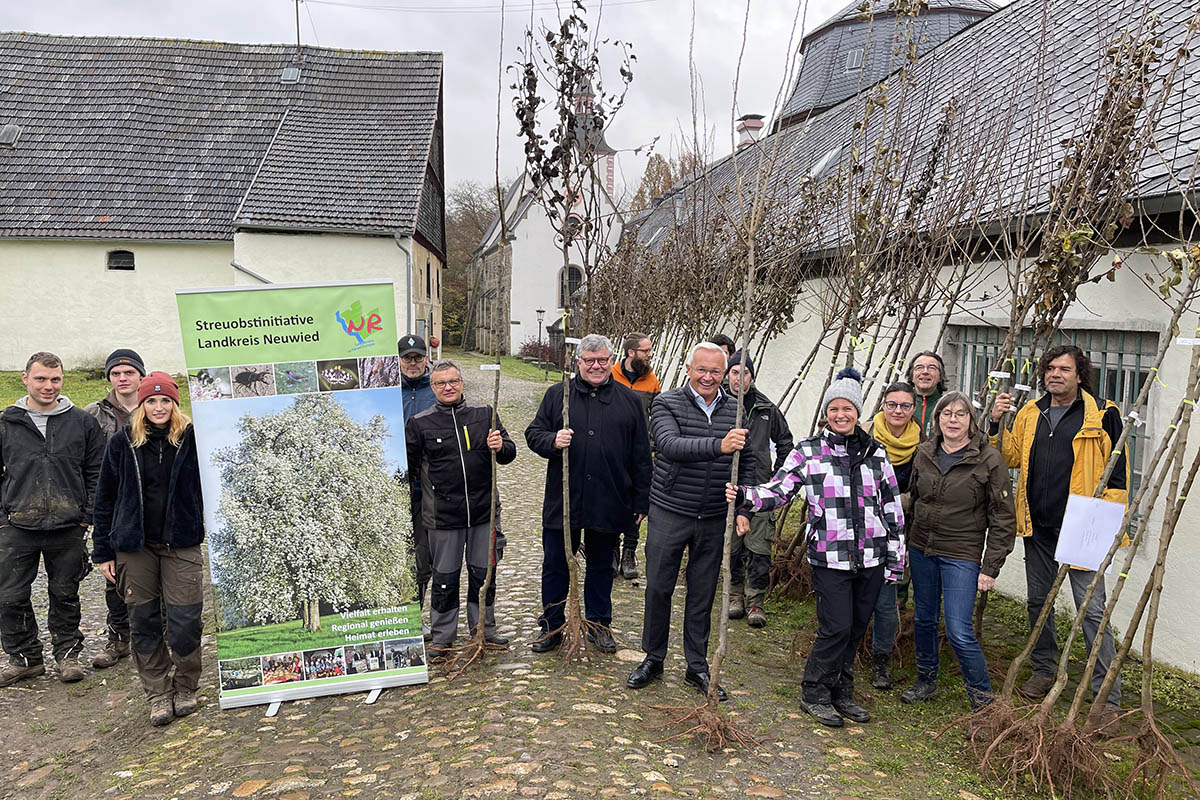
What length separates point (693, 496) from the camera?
14.9 ft

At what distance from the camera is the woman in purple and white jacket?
14.3 feet

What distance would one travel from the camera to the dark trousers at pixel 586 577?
17.4 ft

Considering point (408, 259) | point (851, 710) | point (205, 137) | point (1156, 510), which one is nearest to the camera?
point (851, 710)

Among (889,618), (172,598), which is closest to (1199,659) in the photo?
(889,618)

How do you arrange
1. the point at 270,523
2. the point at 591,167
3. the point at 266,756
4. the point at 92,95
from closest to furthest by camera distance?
1. the point at 266,756
2. the point at 270,523
3. the point at 591,167
4. the point at 92,95

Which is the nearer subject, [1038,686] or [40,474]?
[1038,686]

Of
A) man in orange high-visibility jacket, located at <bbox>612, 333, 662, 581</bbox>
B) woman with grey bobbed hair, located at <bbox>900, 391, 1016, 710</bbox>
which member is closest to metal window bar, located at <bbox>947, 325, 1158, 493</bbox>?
woman with grey bobbed hair, located at <bbox>900, 391, 1016, 710</bbox>

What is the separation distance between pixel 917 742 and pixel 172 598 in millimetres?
4130

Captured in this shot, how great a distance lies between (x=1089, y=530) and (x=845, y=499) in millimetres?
1169

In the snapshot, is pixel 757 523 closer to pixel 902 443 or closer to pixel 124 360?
pixel 902 443

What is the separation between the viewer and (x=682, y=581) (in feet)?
23.2

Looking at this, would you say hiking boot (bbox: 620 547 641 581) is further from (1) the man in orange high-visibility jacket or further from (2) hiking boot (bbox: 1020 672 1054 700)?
(2) hiking boot (bbox: 1020 672 1054 700)

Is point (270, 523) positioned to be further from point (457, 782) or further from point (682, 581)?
point (682, 581)

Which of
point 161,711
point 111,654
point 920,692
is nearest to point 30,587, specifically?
point 111,654
